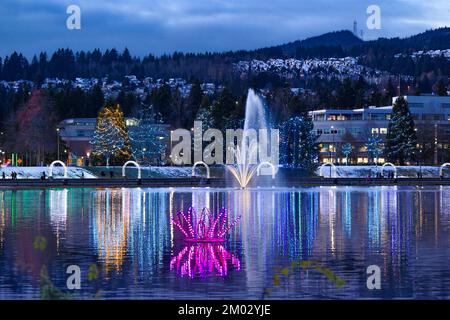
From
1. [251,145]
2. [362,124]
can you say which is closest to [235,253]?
[251,145]

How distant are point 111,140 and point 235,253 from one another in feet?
276

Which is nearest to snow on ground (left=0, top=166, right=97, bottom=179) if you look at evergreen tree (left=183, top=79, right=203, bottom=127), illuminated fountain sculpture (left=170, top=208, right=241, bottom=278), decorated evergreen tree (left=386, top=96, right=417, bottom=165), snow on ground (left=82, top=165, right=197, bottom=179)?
snow on ground (left=82, top=165, right=197, bottom=179)

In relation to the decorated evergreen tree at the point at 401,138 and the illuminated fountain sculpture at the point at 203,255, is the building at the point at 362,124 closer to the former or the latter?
the decorated evergreen tree at the point at 401,138

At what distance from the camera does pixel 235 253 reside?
28.5 meters

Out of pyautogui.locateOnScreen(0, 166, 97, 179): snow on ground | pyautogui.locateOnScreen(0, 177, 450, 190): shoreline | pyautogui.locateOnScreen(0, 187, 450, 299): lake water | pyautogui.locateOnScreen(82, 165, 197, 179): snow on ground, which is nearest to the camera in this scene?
pyautogui.locateOnScreen(0, 187, 450, 299): lake water

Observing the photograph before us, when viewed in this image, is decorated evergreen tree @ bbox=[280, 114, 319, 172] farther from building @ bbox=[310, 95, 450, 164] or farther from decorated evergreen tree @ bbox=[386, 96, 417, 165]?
building @ bbox=[310, 95, 450, 164]

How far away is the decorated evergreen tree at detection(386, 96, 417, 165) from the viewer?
11525cm

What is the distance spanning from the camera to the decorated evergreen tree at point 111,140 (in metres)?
111

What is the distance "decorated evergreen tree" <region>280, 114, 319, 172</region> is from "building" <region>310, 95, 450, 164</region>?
1411 inches

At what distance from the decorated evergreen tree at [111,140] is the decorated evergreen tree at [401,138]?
31.5m

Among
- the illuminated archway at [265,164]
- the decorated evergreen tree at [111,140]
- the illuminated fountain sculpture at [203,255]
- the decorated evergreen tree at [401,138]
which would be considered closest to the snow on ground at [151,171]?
the decorated evergreen tree at [111,140]
